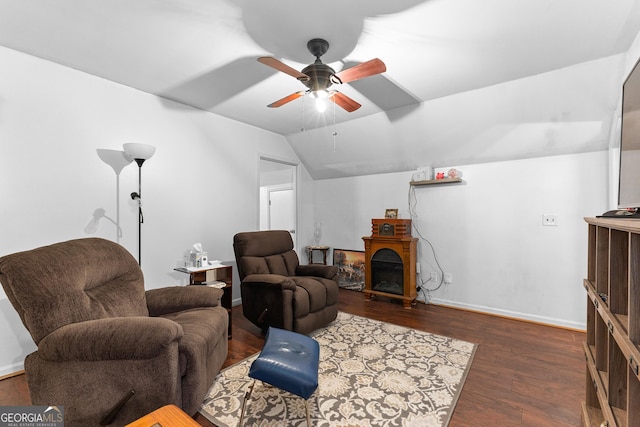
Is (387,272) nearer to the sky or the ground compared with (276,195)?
nearer to the ground

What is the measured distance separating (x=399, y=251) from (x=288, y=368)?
264 centimetres

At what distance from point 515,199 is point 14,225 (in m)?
4.92

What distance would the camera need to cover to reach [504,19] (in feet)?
6.33

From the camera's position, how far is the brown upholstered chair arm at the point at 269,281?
270cm

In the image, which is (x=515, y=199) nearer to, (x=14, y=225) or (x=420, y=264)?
(x=420, y=264)

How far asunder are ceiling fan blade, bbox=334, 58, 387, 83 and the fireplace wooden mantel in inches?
89.9

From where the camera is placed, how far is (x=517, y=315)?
3.38 meters

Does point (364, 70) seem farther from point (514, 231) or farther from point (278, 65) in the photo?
point (514, 231)

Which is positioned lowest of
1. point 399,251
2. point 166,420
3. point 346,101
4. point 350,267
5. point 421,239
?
point 350,267

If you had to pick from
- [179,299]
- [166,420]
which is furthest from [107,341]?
[179,299]

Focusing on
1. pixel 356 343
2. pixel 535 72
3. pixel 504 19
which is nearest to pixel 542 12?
pixel 504 19

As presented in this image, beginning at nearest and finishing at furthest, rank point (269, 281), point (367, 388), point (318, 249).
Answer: point (367, 388), point (269, 281), point (318, 249)

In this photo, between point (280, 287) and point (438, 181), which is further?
point (438, 181)

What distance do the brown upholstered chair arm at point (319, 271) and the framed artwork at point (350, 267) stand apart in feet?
4.67
